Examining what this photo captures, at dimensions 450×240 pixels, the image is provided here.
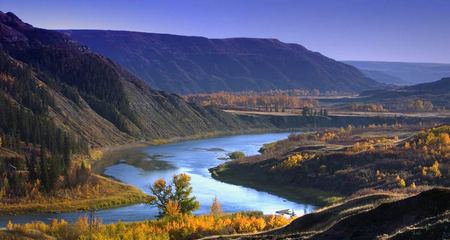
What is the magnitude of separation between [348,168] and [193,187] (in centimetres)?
3067

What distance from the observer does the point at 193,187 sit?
112500mm

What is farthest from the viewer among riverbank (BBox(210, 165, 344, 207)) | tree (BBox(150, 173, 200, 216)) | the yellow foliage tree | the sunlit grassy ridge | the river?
the yellow foliage tree

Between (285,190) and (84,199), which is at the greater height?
(84,199)

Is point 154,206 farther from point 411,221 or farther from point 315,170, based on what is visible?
point 411,221

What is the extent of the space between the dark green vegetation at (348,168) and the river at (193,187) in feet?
19.2

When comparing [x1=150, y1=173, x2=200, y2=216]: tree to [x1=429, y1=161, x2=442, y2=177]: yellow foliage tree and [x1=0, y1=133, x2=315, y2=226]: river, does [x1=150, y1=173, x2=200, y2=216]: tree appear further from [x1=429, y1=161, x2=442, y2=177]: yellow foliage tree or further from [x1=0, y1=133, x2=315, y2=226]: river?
[x1=429, y1=161, x2=442, y2=177]: yellow foliage tree

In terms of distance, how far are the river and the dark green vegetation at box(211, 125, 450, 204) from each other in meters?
5.86

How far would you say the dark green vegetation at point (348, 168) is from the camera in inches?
4235

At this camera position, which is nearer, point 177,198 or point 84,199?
point 177,198

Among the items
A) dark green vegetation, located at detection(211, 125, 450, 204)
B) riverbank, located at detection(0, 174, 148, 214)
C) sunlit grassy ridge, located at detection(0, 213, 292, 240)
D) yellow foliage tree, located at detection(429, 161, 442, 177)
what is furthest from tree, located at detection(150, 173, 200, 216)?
yellow foliage tree, located at detection(429, 161, 442, 177)

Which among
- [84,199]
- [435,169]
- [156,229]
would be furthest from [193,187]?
[156,229]

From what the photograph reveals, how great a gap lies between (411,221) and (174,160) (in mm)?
123772

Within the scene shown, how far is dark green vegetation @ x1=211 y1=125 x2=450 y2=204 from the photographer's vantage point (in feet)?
353

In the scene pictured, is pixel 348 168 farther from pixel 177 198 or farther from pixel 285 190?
pixel 177 198
